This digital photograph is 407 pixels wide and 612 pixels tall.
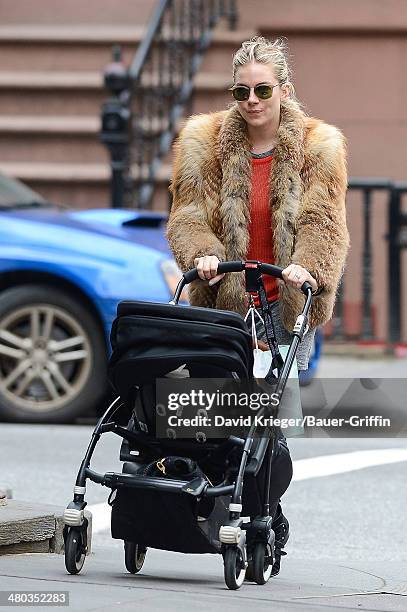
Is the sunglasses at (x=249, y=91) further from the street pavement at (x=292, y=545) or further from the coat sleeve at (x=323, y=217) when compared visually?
the street pavement at (x=292, y=545)

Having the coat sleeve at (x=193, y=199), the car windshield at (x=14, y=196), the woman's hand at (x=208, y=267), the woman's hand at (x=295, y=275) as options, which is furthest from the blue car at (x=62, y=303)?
the woman's hand at (x=295, y=275)

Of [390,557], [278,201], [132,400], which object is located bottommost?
[390,557]

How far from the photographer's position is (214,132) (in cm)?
625

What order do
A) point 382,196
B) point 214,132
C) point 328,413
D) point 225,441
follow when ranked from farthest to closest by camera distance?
point 382,196 < point 328,413 < point 214,132 < point 225,441

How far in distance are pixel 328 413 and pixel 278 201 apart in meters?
1.18

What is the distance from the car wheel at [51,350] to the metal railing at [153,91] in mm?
3916

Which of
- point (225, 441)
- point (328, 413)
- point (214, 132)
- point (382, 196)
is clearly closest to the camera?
point (225, 441)

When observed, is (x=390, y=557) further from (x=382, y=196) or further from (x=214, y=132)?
(x=382, y=196)

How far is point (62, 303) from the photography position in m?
10.8

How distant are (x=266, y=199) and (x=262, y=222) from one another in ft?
0.27

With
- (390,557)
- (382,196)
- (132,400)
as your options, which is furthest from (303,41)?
(132,400)

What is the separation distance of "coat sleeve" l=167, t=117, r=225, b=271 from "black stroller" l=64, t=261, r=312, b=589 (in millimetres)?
242

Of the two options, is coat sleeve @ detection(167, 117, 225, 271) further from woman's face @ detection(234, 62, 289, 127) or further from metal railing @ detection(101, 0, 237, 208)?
metal railing @ detection(101, 0, 237, 208)

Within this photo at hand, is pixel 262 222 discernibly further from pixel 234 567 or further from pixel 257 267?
pixel 234 567
